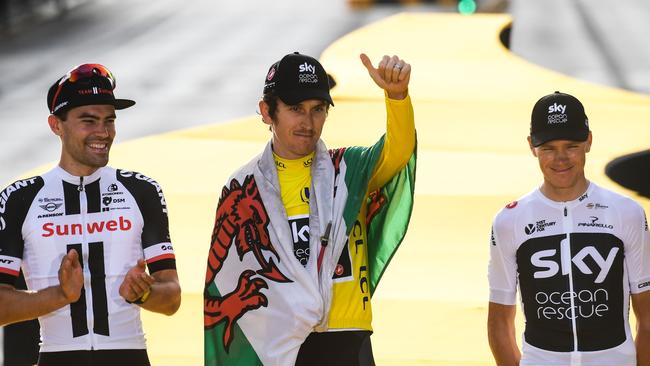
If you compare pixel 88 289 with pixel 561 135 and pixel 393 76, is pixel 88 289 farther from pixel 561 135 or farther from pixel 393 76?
pixel 561 135

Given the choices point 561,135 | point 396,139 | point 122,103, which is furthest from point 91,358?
point 561,135

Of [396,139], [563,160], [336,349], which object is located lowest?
[336,349]

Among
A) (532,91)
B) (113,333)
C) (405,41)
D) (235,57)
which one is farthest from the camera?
(235,57)

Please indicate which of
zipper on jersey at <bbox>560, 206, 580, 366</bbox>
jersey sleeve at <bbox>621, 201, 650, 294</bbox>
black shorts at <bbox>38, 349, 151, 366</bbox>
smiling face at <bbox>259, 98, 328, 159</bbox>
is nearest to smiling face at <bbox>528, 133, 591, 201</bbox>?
zipper on jersey at <bbox>560, 206, 580, 366</bbox>

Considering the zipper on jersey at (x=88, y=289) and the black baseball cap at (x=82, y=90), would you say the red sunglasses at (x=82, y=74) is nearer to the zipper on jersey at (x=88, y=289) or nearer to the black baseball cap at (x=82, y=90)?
the black baseball cap at (x=82, y=90)

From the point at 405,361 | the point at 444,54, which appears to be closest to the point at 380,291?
the point at 405,361

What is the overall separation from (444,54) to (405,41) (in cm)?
113

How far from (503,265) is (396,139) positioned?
2.09 ft

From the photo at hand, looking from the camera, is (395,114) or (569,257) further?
(395,114)

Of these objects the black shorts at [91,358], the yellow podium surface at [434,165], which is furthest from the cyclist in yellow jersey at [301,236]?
the yellow podium surface at [434,165]

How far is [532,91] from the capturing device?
1193 centimetres

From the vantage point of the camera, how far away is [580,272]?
14.1 feet

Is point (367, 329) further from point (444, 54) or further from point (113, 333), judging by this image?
point (444, 54)

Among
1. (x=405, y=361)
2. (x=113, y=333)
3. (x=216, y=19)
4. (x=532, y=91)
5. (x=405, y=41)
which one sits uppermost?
(x=216, y=19)
